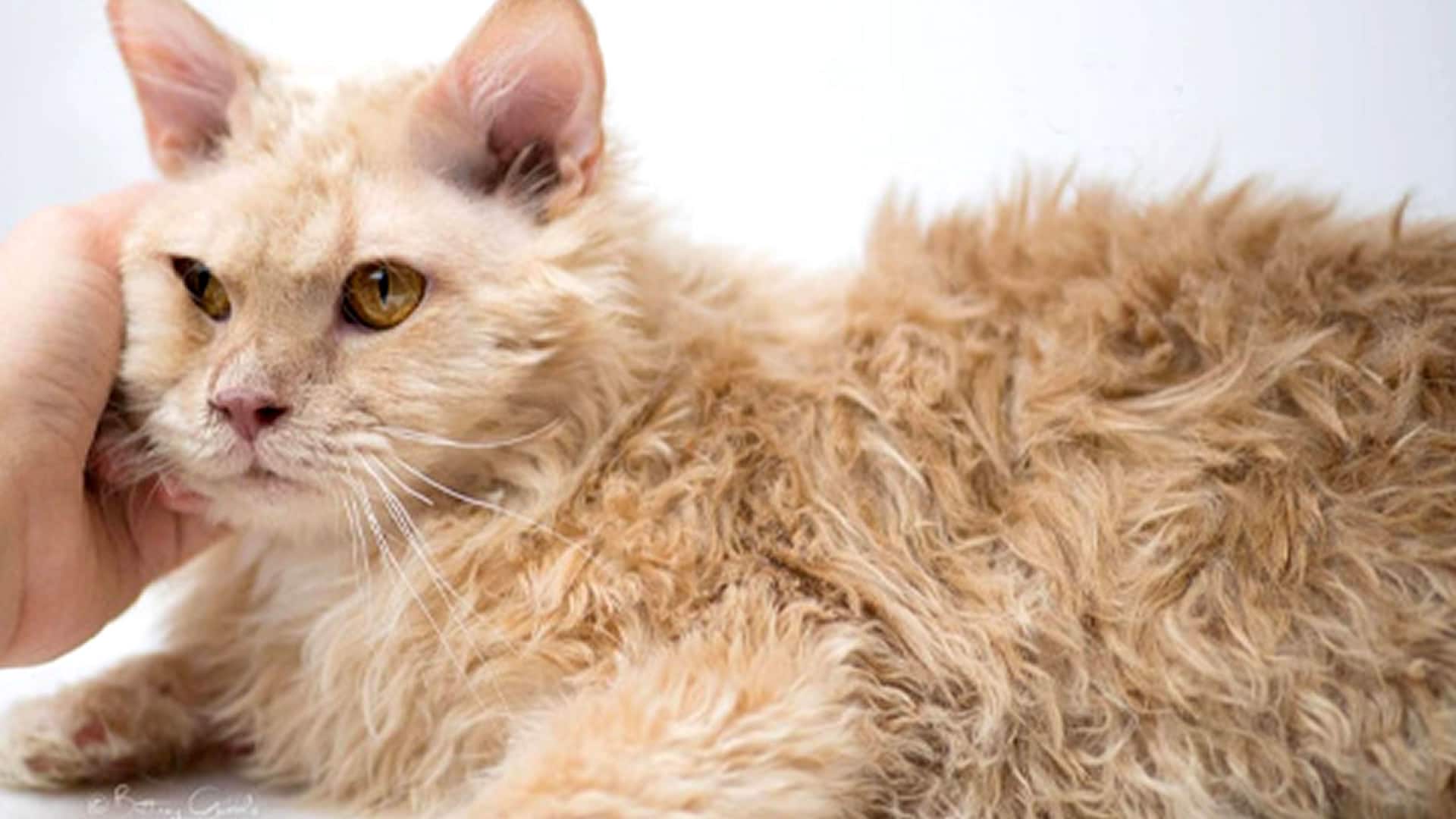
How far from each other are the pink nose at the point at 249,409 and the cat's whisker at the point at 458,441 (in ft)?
0.33

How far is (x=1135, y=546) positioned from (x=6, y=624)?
115cm

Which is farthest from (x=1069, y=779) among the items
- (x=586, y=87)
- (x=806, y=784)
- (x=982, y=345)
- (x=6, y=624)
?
(x=6, y=624)

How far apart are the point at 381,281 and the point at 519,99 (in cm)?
25

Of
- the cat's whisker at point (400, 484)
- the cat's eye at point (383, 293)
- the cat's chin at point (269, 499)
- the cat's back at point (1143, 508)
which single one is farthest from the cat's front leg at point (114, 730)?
the cat's back at point (1143, 508)

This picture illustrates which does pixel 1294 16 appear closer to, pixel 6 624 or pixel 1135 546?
pixel 1135 546

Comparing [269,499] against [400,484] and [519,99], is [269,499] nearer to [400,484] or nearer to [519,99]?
[400,484]

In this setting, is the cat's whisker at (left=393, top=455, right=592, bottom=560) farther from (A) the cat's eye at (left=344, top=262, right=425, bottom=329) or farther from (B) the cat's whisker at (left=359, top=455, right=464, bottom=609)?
(A) the cat's eye at (left=344, top=262, right=425, bottom=329)

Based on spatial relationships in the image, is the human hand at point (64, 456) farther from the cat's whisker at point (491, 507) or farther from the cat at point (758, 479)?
the cat's whisker at point (491, 507)

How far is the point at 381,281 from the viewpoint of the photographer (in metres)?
1.48

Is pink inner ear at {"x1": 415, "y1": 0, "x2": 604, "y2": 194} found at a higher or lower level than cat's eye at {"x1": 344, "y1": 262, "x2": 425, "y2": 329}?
higher

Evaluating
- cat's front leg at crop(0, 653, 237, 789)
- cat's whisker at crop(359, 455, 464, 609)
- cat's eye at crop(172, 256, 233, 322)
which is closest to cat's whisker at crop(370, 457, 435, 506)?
cat's whisker at crop(359, 455, 464, 609)

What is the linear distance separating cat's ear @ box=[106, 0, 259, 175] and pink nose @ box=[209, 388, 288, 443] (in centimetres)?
38

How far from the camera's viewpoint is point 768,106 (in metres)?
2.40

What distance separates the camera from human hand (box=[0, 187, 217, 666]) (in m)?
1.53
